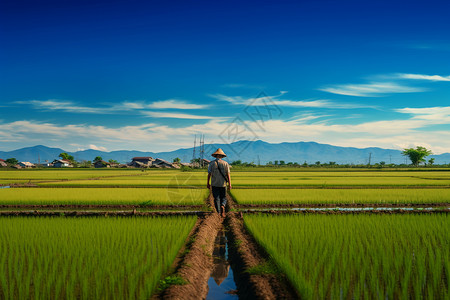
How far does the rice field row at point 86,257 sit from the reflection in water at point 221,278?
26.5 inches

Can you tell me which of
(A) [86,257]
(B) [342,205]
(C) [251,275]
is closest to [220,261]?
(C) [251,275]

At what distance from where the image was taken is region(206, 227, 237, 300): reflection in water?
3986 millimetres

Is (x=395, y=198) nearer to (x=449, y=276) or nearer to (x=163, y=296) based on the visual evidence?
(x=449, y=276)

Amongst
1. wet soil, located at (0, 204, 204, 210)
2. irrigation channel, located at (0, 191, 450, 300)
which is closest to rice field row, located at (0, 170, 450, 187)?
wet soil, located at (0, 204, 204, 210)

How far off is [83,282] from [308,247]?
3366 millimetres

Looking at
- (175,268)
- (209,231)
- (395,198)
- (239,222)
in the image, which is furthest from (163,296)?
(395,198)

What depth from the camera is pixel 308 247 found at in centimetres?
510

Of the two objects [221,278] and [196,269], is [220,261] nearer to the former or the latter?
[221,278]

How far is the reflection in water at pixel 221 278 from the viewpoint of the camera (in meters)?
3.99

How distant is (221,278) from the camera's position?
4.52m

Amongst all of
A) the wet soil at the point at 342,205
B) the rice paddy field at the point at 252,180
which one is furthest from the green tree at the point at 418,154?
the wet soil at the point at 342,205

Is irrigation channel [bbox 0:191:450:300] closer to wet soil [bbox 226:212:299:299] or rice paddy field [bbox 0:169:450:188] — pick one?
wet soil [bbox 226:212:299:299]

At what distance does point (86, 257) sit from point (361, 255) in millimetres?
4096

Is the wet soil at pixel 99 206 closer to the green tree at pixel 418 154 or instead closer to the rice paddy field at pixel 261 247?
the rice paddy field at pixel 261 247
